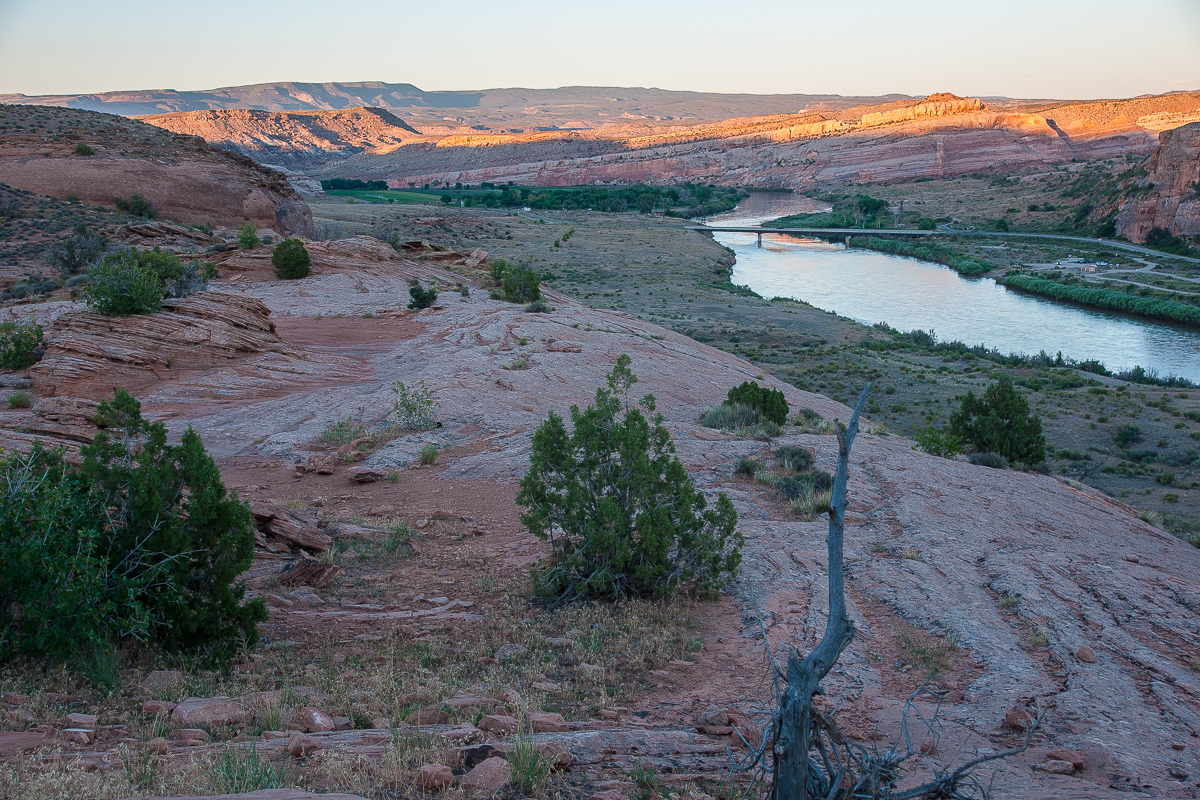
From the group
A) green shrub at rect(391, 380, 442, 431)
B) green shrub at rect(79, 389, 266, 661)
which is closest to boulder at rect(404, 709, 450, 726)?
green shrub at rect(79, 389, 266, 661)

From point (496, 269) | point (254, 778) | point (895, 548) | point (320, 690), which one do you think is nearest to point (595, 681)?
point (320, 690)

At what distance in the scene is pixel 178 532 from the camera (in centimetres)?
555

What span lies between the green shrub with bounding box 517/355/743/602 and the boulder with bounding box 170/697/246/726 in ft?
9.99

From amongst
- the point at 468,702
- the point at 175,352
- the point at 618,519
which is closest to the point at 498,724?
the point at 468,702

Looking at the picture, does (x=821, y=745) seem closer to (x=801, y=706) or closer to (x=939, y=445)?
(x=801, y=706)

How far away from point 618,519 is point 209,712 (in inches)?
145

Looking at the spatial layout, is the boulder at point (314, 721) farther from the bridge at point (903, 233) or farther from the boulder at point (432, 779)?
the bridge at point (903, 233)

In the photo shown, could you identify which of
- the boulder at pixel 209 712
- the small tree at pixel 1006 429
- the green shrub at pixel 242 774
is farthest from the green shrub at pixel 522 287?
the green shrub at pixel 242 774

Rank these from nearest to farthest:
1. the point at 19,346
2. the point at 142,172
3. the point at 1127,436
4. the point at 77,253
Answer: the point at 19,346 → the point at 1127,436 → the point at 77,253 → the point at 142,172

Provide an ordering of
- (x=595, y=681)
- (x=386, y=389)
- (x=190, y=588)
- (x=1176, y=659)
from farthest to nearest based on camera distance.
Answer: (x=386, y=389)
(x=1176, y=659)
(x=190, y=588)
(x=595, y=681)

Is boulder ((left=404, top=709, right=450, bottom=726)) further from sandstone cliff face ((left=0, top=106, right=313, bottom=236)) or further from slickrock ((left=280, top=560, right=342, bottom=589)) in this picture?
sandstone cliff face ((left=0, top=106, right=313, bottom=236))

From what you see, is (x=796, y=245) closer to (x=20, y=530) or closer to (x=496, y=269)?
(x=496, y=269)

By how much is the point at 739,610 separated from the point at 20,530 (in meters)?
5.55

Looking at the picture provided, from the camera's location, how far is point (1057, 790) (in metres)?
3.97
